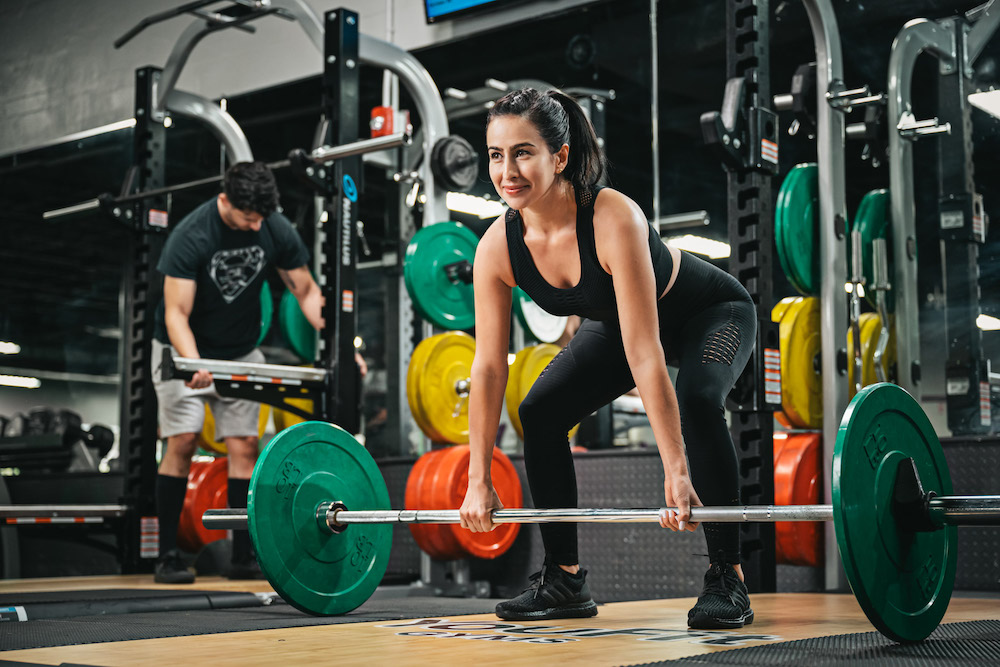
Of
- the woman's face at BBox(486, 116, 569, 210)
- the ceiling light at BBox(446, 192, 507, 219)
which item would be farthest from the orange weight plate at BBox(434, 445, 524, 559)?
the ceiling light at BBox(446, 192, 507, 219)

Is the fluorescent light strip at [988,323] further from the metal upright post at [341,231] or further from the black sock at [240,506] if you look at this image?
the black sock at [240,506]

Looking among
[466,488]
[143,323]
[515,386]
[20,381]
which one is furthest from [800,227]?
[20,381]

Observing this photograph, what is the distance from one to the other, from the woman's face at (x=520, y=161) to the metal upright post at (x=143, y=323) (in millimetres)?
3251

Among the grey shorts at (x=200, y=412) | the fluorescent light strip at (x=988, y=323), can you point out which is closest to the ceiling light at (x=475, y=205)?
the grey shorts at (x=200, y=412)

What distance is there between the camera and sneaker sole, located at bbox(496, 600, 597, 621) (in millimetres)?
2332

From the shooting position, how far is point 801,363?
3518 millimetres

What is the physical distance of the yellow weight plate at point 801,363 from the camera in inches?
138

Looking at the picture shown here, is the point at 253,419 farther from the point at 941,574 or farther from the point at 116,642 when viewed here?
the point at 941,574

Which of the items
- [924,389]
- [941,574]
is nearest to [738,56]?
[924,389]

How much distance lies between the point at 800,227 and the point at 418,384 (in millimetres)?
1419

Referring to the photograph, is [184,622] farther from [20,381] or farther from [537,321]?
[20,381]

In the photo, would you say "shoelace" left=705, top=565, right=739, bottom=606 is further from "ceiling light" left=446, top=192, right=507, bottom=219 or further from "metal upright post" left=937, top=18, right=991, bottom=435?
"ceiling light" left=446, top=192, right=507, bottom=219

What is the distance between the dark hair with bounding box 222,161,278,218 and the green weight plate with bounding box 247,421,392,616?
4.91 ft

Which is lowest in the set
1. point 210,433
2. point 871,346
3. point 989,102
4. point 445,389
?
point 210,433
